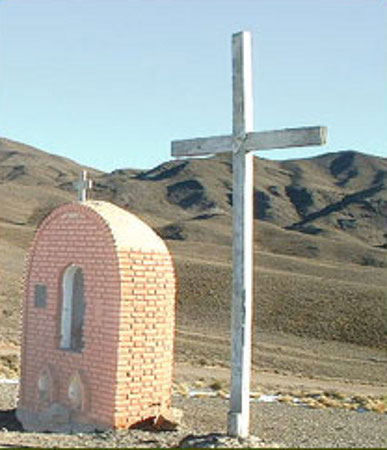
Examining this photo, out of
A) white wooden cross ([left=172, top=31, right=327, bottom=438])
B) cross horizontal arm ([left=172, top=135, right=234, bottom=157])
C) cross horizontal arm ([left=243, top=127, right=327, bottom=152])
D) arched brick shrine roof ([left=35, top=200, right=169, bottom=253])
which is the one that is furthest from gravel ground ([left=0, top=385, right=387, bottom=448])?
cross horizontal arm ([left=172, top=135, right=234, bottom=157])

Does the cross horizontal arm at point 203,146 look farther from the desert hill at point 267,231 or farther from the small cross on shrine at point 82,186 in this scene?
the desert hill at point 267,231

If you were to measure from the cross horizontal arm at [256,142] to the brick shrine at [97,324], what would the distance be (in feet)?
4.79

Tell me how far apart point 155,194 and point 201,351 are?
3978 inches

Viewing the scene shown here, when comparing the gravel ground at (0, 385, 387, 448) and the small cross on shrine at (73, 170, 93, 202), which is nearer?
the gravel ground at (0, 385, 387, 448)

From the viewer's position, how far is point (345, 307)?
44562 millimetres

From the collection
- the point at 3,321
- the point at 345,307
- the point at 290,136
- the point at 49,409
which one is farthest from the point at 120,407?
the point at 345,307

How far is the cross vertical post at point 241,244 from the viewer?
9.39 metres

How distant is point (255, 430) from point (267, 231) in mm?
83673

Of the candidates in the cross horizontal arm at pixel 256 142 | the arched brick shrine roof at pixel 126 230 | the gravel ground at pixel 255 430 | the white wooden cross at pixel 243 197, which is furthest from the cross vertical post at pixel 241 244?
the arched brick shrine roof at pixel 126 230

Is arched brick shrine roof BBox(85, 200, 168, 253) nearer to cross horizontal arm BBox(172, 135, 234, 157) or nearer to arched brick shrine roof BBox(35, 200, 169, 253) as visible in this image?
arched brick shrine roof BBox(35, 200, 169, 253)

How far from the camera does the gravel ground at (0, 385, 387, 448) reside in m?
9.44

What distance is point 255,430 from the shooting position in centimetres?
1212

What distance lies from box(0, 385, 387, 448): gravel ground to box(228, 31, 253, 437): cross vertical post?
0.50 metres

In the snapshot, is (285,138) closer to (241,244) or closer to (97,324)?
(241,244)
